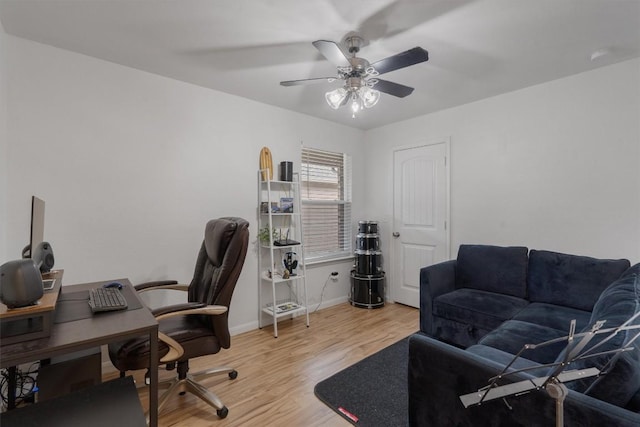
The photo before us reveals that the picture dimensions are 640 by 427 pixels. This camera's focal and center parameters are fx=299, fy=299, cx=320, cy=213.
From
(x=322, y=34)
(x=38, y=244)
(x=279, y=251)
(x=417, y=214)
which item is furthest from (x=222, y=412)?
(x=417, y=214)

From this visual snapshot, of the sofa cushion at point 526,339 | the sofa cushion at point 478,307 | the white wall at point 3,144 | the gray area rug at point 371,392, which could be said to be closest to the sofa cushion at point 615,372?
the sofa cushion at point 526,339

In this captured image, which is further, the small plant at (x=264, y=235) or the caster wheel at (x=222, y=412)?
the small plant at (x=264, y=235)

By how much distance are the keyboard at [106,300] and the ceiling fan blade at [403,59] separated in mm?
1970

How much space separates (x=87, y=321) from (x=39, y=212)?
0.72m

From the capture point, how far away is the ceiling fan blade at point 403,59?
166 centimetres

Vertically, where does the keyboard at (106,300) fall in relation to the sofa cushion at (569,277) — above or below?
above

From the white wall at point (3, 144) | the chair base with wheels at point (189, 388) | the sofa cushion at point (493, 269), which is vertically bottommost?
the chair base with wheels at point (189, 388)

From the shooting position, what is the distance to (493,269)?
2.87m

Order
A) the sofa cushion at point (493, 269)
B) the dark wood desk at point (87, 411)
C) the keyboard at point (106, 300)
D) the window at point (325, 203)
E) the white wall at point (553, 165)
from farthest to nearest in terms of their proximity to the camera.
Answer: the window at point (325, 203), the sofa cushion at point (493, 269), the white wall at point (553, 165), the keyboard at point (106, 300), the dark wood desk at point (87, 411)

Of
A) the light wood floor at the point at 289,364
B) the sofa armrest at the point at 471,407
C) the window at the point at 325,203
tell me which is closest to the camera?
the sofa armrest at the point at 471,407

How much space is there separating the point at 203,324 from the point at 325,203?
2.38 m

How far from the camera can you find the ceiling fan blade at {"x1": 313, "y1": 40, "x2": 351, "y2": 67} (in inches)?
65.7

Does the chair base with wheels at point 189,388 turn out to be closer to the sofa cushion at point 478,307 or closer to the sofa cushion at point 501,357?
the sofa cushion at point 501,357

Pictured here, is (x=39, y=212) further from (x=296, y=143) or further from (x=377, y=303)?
(x=377, y=303)
